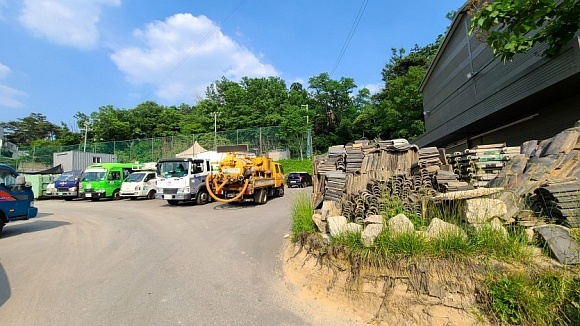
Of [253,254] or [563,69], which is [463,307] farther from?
[563,69]

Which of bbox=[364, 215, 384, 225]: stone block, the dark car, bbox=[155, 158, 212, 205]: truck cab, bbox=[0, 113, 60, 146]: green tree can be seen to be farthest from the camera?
bbox=[0, 113, 60, 146]: green tree

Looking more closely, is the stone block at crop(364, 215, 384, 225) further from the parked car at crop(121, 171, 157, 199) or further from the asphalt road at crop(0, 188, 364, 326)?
the parked car at crop(121, 171, 157, 199)

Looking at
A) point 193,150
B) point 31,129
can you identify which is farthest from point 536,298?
point 31,129

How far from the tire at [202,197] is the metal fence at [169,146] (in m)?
19.6

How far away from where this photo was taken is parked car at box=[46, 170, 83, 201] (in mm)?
20891

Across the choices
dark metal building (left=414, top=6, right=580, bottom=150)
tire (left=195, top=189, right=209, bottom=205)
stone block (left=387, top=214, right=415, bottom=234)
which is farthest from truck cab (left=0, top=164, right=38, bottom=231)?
dark metal building (left=414, top=6, right=580, bottom=150)

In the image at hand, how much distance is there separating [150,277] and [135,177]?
17701mm

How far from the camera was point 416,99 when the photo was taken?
33.6 metres

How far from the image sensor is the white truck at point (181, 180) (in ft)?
49.5

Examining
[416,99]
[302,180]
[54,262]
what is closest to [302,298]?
[54,262]

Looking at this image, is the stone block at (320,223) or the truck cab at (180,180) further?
the truck cab at (180,180)

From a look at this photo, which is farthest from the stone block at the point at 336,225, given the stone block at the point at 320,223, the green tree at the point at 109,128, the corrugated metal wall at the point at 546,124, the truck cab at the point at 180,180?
the green tree at the point at 109,128

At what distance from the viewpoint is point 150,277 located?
5285 mm

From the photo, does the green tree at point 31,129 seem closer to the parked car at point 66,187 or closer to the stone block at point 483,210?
the parked car at point 66,187
